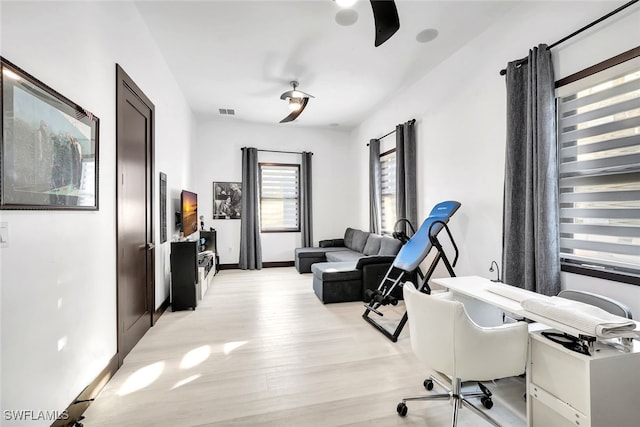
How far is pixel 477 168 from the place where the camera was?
3.25 m

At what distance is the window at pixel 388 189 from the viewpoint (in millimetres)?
5309

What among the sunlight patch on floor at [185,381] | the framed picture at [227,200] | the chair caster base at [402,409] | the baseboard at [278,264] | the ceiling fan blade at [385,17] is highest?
the ceiling fan blade at [385,17]

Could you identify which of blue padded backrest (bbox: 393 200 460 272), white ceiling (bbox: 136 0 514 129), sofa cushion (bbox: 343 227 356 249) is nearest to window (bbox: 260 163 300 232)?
sofa cushion (bbox: 343 227 356 249)

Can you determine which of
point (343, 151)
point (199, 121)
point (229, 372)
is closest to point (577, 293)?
point (229, 372)

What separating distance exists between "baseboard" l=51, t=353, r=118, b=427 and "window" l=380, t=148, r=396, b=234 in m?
4.37

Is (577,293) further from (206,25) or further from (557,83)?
(206,25)

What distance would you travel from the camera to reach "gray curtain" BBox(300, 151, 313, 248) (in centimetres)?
669

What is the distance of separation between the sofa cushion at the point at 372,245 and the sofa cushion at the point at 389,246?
14 centimetres

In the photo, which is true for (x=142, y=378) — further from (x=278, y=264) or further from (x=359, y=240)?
(x=278, y=264)

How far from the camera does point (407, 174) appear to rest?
4.41 metres

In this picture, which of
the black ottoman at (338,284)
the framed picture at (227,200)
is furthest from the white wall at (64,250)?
the framed picture at (227,200)

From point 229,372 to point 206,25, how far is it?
338 centimetres

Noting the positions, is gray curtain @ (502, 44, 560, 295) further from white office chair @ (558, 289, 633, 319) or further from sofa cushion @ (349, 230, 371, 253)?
sofa cushion @ (349, 230, 371, 253)

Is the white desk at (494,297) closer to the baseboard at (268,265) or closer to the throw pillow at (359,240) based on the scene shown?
the throw pillow at (359,240)
